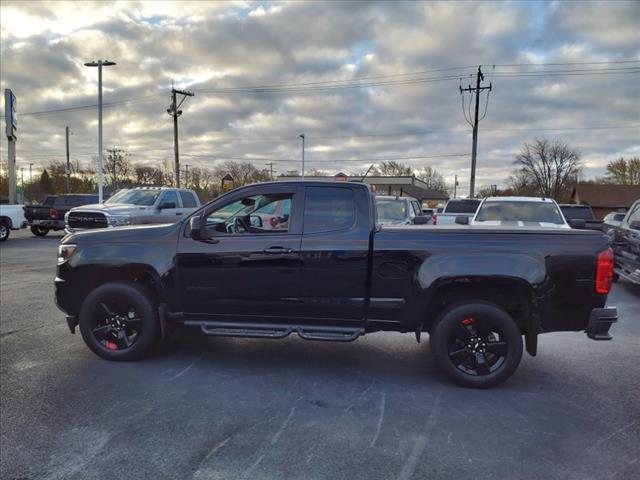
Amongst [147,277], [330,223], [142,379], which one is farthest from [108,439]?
[330,223]

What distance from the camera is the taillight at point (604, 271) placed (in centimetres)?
393

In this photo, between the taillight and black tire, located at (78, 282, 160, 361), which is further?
black tire, located at (78, 282, 160, 361)

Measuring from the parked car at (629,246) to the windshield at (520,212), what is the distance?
1111mm

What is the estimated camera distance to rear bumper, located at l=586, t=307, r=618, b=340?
4027 mm

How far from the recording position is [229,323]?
4574 mm

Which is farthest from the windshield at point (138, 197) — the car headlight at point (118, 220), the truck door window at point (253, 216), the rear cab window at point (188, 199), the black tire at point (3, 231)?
the truck door window at point (253, 216)

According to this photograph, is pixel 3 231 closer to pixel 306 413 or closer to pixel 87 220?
pixel 87 220

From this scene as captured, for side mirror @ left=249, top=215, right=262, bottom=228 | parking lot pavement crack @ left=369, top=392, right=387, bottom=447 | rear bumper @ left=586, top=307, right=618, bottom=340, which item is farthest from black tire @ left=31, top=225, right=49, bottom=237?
rear bumper @ left=586, top=307, right=618, bottom=340

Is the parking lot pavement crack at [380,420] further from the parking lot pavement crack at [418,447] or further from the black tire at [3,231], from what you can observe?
the black tire at [3,231]

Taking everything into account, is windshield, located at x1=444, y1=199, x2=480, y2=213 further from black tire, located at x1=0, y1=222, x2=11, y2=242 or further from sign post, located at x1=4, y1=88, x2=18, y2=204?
sign post, located at x1=4, y1=88, x2=18, y2=204

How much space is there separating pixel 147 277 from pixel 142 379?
1.08 m

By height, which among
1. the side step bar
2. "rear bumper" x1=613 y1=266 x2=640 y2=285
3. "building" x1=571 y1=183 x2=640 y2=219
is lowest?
the side step bar

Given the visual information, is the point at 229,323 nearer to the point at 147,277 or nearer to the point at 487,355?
the point at 147,277

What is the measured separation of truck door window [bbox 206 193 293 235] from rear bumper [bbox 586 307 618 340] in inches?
118
